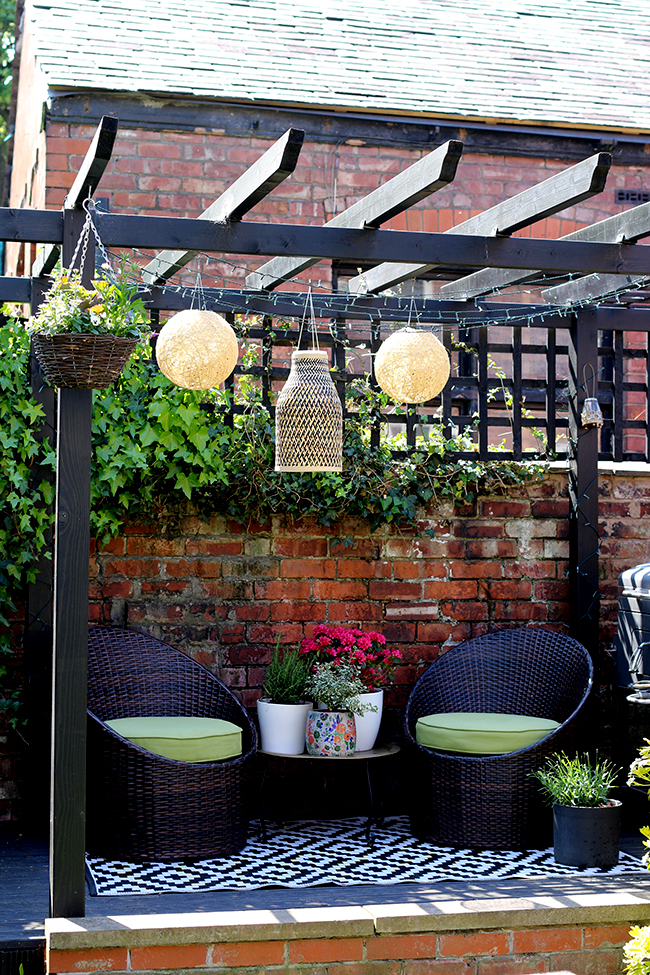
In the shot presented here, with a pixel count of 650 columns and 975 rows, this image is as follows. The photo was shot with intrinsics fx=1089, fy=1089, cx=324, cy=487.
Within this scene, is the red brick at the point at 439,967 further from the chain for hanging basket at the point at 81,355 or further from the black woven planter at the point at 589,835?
the chain for hanging basket at the point at 81,355

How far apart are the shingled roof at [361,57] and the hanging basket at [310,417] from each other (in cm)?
316

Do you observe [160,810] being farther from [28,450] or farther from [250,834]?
[28,450]

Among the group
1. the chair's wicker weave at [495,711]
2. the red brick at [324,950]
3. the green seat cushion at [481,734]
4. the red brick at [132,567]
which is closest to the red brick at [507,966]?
the red brick at [324,950]

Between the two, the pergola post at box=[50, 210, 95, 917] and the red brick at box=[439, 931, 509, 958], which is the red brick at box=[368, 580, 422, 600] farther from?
the pergola post at box=[50, 210, 95, 917]

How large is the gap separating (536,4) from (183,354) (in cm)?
649

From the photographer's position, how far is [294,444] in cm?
417

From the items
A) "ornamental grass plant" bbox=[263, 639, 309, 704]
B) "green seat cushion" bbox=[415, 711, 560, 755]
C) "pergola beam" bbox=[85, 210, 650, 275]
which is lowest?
"green seat cushion" bbox=[415, 711, 560, 755]

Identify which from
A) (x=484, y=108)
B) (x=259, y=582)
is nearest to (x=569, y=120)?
(x=484, y=108)

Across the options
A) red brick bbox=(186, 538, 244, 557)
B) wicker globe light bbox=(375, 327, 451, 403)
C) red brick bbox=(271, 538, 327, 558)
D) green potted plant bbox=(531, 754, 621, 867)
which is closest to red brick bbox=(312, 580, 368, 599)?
red brick bbox=(271, 538, 327, 558)

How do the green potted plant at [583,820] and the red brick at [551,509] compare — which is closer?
the green potted plant at [583,820]

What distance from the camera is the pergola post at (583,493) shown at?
5.24 meters

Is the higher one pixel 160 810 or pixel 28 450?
pixel 28 450

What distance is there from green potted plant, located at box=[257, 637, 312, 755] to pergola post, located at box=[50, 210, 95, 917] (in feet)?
4.45

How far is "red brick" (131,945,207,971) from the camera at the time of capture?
3154 mm
